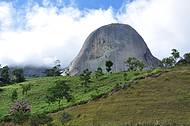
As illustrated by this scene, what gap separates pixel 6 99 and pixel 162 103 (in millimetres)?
56310

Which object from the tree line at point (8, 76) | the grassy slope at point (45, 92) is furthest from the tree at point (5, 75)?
the grassy slope at point (45, 92)

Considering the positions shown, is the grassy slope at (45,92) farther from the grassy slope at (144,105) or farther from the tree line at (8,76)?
the tree line at (8,76)

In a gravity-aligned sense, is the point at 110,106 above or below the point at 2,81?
below

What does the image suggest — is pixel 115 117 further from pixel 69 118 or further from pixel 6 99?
pixel 6 99

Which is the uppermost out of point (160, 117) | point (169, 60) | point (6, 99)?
point (169, 60)

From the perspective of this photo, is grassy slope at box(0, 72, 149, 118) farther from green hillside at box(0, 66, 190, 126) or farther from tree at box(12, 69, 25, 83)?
tree at box(12, 69, 25, 83)

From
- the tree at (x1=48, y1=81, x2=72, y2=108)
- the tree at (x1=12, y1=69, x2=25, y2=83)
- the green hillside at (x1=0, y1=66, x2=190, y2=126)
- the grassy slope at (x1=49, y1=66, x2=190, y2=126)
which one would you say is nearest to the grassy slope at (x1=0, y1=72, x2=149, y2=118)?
the green hillside at (x1=0, y1=66, x2=190, y2=126)

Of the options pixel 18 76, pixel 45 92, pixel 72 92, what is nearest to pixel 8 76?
pixel 18 76

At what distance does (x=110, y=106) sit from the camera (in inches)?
3861

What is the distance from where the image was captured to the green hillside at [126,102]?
85.4 metres

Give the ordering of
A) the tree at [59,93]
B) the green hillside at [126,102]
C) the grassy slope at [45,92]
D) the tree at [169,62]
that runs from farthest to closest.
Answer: the tree at [169,62] → the grassy slope at [45,92] → the tree at [59,93] → the green hillside at [126,102]

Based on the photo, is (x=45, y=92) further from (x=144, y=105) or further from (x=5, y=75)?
(x=5, y=75)

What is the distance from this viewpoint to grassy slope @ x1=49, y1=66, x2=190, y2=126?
3322 inches

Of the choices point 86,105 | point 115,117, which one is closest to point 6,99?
point 86,105
